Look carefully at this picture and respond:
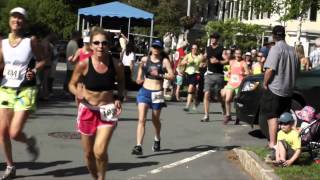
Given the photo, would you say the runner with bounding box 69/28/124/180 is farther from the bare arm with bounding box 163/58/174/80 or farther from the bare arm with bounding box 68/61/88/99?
the bare arm with bounding box 163/58/174/80

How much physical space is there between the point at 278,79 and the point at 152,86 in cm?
185

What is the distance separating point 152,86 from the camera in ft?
31.9

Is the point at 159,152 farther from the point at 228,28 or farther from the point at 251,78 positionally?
A: the point at 228,28

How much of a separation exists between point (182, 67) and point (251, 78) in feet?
16.2

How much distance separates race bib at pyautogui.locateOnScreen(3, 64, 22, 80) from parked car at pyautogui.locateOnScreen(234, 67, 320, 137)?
15.0 feet

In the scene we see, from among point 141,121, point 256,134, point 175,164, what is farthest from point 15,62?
point 256,134

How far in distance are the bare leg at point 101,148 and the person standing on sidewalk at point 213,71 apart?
7634 mm

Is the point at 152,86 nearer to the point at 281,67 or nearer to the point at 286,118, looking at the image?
the point at 281,67

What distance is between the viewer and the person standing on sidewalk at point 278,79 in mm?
9180

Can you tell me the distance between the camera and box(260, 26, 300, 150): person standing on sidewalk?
9180mm

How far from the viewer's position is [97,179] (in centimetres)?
696

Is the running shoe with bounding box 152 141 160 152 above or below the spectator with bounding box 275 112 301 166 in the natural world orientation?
below

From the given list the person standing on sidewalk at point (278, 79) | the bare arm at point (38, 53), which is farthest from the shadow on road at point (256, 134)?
the bare arm at point (38, 53)

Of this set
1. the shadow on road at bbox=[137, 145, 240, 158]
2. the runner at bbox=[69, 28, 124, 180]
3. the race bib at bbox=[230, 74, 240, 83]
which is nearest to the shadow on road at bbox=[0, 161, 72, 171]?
the runner at bbox=[69, 28, 124, 180]
